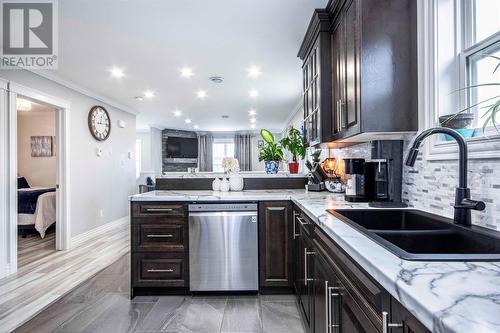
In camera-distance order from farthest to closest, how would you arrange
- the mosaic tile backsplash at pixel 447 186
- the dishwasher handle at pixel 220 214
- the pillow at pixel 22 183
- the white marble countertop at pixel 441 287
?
the pillow at pixel 22 183
the dishwasher handle at pixel 220 214
the mosaic tile backsplash at pixel 447 186
the white marble countertop at pixel 441 287

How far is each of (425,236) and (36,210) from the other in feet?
18.2

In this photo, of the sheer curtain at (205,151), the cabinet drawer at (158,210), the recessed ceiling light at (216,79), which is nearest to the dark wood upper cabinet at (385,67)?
the cabinet drawer at (158,210)

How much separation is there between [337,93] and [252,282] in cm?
176

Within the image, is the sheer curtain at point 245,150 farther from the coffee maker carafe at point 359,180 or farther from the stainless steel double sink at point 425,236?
the stainless steel double sink at point 425,236

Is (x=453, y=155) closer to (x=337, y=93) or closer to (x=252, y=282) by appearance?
(x=337, y=93)

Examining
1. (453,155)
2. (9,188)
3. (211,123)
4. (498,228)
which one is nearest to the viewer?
(498,228)

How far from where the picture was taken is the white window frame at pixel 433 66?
1.47 meters

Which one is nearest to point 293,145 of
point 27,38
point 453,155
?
point 453,155

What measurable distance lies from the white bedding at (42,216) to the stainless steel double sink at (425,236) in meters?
5.00

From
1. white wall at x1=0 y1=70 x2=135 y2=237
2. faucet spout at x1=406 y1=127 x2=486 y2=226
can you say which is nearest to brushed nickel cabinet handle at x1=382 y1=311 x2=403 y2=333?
faucet spout at x1=406 y1=127 x2=486 y2=226

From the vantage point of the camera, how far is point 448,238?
1223 mm

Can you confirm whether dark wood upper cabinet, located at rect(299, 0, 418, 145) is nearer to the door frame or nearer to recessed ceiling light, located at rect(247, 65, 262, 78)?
recessed ceiling light, located at rect(247, 65, 262, 78)

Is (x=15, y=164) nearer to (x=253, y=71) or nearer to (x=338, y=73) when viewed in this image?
(x=253, y=71)

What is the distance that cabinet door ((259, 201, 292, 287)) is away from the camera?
2.64m
